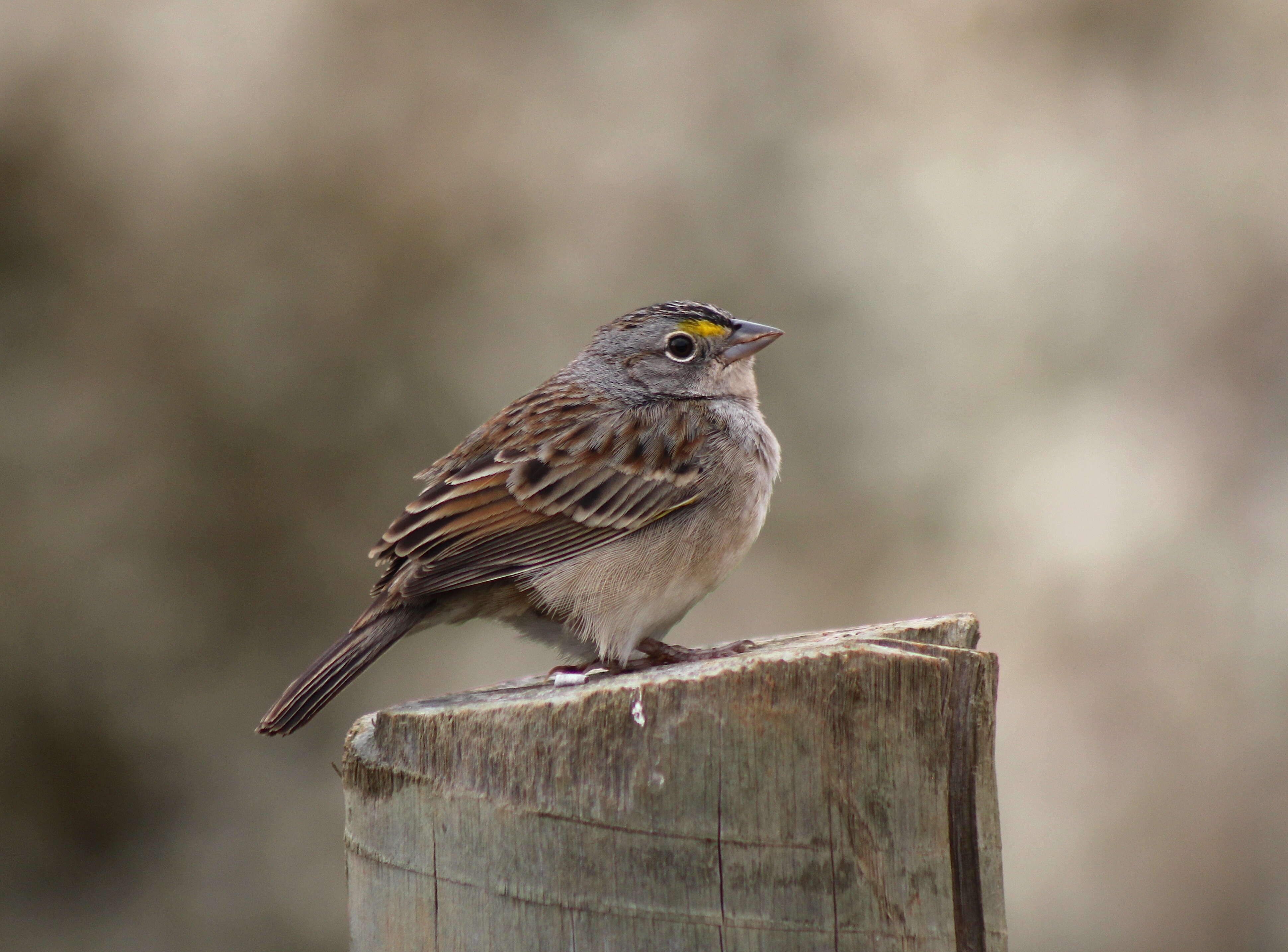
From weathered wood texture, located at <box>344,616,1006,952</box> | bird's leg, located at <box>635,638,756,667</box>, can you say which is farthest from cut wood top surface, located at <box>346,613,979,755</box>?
bird's leg, located at <box>635,638,756,667</box>

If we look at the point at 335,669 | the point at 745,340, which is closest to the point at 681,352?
the point at 745,340

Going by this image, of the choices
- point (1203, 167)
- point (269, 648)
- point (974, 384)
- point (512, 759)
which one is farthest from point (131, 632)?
point (1203, 167)

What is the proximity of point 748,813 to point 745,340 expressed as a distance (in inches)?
127

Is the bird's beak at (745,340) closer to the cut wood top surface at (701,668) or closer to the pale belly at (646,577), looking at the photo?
the pale belly at (646,577)

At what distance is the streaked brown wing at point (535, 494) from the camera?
14.8 feet

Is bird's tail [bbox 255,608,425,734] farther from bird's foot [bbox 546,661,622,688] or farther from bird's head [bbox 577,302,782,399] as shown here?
bird's head [bbox 577,302,782,399]

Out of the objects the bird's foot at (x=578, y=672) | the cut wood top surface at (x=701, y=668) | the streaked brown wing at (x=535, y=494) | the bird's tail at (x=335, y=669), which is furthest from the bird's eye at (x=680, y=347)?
the cut wood top surface at (x=701, y=668)

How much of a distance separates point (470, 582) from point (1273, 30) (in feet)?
26.4

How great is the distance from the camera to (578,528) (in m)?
4.68

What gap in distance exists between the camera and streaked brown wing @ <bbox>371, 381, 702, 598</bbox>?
178 inches

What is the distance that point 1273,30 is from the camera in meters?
9.64

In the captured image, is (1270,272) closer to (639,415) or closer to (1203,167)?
(1203,167)

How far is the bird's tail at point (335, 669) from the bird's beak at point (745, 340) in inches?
71.9

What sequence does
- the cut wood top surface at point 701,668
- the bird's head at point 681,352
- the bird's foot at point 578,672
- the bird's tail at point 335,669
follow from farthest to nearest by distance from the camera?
the bird's head at point 681,352
the bird's tail at point 335,669
the bird's foot at point 578,672
the cut wood top surface at point 701,668
